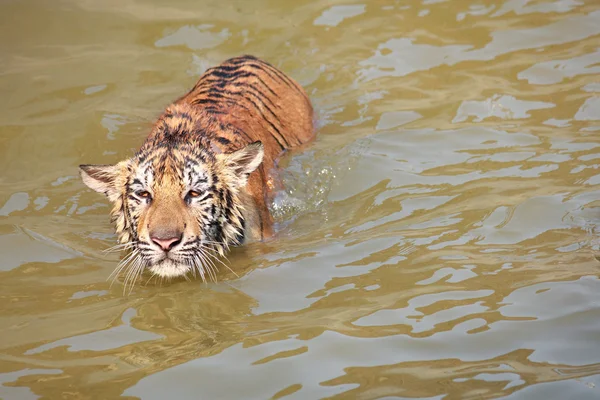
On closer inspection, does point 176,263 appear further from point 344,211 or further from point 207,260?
point 344,211

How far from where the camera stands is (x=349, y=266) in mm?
4551

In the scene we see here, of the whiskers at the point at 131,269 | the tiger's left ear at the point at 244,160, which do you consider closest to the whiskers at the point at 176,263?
the whiskers at the point at 131,269

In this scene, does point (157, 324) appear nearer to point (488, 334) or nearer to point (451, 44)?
point (488, 334)

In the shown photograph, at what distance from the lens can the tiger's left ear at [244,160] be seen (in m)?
4.73

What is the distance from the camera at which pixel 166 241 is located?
4277 mm

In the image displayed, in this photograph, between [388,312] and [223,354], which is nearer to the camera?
[223,354]

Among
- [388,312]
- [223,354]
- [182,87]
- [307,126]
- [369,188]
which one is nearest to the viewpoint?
[223,354]

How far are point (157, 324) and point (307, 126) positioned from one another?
2.67m

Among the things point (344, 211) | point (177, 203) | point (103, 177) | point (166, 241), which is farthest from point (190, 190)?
point (344, 211)

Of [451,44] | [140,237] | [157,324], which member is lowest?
→ [157,324]

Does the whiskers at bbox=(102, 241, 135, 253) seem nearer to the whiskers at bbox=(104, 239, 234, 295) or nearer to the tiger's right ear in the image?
the whiskers at bbox=(104, 239, 234, 295)

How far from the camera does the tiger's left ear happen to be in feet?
15.5

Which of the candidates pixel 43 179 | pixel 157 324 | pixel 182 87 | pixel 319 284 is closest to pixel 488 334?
pixel 319 284

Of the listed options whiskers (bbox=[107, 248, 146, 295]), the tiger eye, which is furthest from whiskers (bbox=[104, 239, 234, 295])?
the tiger eye
